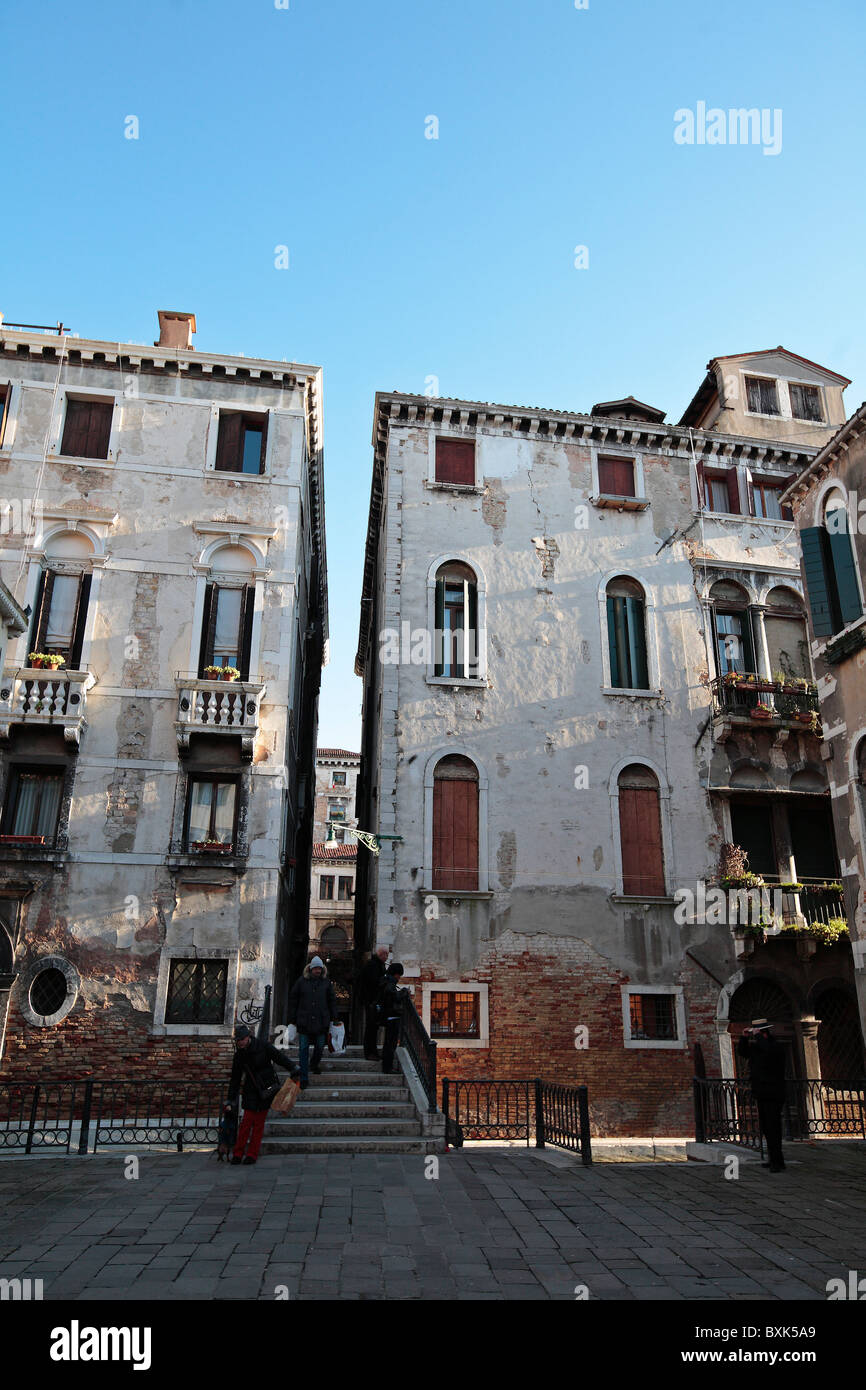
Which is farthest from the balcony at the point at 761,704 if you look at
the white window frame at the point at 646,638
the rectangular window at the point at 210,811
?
the rectangular window at the point at 210,811

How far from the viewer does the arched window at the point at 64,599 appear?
18172 millimetres

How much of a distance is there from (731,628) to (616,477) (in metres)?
4.61

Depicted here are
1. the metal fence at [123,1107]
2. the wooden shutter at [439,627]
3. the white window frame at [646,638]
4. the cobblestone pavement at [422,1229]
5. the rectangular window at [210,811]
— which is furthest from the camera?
the white window frame at [646,638]

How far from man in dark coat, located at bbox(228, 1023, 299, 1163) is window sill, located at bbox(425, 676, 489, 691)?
10.1 m

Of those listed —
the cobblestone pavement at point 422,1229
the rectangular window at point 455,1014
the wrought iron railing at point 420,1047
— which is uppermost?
the rectangular window at point 455,1014

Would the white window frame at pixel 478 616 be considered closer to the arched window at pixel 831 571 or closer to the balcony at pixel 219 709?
the balcony at pixel 219 709

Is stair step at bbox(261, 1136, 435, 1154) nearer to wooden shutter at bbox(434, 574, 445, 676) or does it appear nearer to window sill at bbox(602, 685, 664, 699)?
wooden shutter at bbox(434, 574, 445, 676)

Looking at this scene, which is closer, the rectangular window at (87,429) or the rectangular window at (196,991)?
the rectangular window at (196,991)

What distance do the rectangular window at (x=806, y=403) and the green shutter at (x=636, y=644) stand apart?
770 centimetres

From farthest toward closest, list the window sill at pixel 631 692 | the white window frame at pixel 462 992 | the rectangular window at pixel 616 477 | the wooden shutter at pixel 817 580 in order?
1. the rectangular window at pixel 616 477
2. the window sill at pixel 631 692
3. the white window frame at pixel 462 992
4. the wooden shutter at pixel 817 580

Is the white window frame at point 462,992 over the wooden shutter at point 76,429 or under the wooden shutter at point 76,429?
under

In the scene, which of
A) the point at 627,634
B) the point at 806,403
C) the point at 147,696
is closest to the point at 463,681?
the point at 627,634

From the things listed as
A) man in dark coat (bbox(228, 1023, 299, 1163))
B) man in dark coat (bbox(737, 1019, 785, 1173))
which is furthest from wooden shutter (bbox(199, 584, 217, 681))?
man in dark coat (bbox(737, 1019, 785, 1173))

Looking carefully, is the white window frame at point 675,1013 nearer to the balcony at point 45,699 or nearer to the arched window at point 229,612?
the arched window at point 229,612
